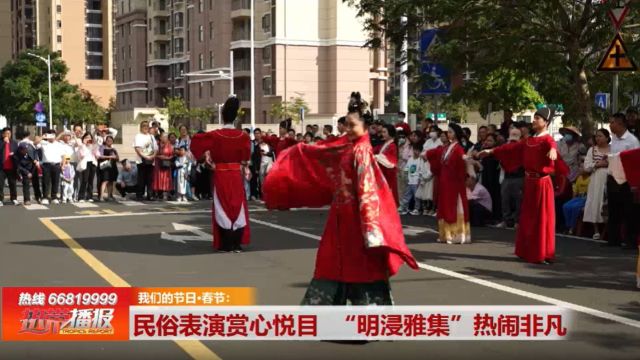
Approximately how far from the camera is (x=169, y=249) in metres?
12.7

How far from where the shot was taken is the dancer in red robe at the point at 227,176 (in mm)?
12344

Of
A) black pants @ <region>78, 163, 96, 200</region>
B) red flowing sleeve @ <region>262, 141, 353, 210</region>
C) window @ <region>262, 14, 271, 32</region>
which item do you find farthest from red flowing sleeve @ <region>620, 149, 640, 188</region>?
window @ <region>262, 14, 271, 32</region>

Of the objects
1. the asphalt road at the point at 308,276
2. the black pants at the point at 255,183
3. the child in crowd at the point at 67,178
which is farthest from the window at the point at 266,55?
the asphalt road at the point at 308,276

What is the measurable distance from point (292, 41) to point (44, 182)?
40.7 meters

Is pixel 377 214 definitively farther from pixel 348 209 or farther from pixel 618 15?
pixel 618 15

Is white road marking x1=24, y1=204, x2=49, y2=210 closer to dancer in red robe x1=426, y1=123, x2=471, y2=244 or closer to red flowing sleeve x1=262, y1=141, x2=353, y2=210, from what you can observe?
dancer in red robe x1=426, y1=123, x2=471, y2=244

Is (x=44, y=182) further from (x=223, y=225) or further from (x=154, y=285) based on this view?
(x=154, y=285)

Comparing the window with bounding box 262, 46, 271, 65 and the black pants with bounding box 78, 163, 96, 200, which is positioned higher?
the window with bounding box 262, 46, 271, 65

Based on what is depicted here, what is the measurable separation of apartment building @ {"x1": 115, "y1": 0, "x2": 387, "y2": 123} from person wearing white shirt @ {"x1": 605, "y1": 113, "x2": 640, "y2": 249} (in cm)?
4334

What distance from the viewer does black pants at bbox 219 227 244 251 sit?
487 inches

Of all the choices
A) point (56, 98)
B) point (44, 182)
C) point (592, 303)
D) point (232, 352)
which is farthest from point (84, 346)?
point (56, 98)


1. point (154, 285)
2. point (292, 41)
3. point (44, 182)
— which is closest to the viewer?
point (154, 285)

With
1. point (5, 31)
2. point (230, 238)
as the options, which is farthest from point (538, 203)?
point (5, 31)

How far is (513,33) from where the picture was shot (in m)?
15.3
